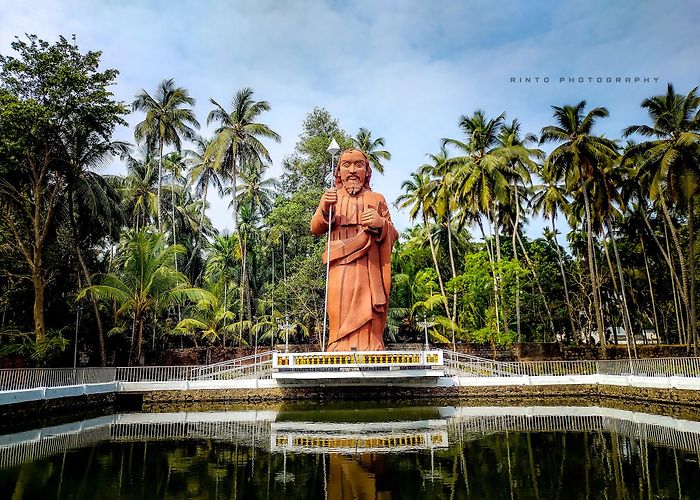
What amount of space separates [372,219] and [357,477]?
12900 millimetres

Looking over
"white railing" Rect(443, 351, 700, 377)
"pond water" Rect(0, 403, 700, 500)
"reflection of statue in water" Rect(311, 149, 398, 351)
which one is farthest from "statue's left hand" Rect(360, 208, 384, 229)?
"pond water" Rect(0, 403, 700, 500)

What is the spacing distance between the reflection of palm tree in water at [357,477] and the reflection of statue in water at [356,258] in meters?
9.92

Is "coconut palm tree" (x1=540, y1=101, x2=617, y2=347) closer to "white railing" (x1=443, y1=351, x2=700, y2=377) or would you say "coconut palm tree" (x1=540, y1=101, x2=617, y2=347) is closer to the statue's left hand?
"white railing" (x1=443, y1=351, x2=700, y2=377)

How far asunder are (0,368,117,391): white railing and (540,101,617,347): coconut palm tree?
2285 cm

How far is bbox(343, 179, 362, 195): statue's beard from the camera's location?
22.5 meters

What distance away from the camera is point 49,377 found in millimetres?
17625

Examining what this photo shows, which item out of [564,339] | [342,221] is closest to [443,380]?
[342,221]

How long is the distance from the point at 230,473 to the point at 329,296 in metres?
12.1

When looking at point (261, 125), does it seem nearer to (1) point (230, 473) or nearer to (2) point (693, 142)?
(2) point (693, 142)

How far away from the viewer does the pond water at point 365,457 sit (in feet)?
28.7

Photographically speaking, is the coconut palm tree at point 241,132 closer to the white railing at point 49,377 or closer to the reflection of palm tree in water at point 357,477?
→ the white railing at point 49,377

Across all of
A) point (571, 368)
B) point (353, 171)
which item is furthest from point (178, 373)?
point (571, 368)

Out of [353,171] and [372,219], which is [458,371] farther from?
[353,171]

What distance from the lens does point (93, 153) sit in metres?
23.9
